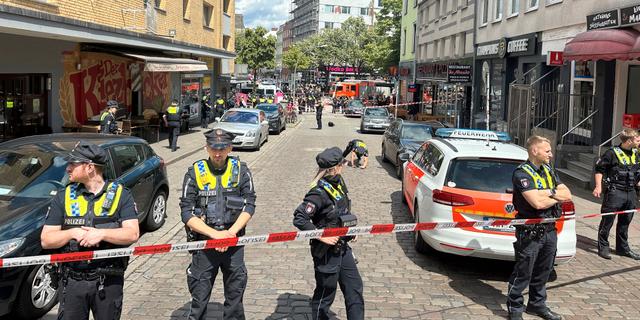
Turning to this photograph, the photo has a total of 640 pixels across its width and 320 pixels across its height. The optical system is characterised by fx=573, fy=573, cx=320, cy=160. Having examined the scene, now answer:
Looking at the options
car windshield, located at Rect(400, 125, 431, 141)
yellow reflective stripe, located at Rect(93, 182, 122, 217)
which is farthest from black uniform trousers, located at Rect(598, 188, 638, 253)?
car windshield, located at Rect(400, 125, 431, 141)

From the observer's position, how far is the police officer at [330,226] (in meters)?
4.51

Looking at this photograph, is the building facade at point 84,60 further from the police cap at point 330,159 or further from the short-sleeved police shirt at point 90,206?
the police cap at point 330,159

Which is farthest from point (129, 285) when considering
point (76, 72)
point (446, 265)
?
point (76, 72)

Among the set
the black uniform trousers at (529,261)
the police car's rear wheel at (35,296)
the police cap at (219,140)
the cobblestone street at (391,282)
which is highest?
the police cap at (219,140)

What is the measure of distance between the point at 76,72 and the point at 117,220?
15.8 meters

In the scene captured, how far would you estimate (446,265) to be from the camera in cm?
729

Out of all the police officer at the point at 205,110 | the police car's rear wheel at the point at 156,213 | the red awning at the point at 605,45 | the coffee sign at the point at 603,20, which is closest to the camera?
the police car's rear wheel at the point at 156,213

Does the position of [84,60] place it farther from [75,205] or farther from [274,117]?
[75,205]

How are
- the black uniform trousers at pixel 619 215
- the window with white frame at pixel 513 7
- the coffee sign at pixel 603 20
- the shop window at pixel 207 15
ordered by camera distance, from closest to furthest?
1. the black uniform trousers at pixel 619 215
2. the coffee sign at pixel 603 20
3. the window with white frame at pixel 513 7
4. the shop window at pixel 207 15

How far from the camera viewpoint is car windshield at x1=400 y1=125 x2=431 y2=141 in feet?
50.1

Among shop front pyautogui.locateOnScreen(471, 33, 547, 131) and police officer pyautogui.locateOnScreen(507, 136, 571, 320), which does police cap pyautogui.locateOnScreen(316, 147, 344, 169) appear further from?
shop front pyautogui.locateOnScreen(471, 33, 547, 131)

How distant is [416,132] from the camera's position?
15.5m

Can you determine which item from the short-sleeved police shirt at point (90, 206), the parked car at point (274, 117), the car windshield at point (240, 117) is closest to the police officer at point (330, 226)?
the short-sleeved police shirt at point (90, 206)

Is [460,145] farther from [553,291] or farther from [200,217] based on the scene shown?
[200,217]
